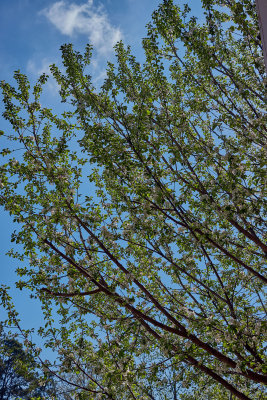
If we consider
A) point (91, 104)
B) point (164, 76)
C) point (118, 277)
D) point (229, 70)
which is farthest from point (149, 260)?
point (229, 70)

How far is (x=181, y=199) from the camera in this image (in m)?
5.39

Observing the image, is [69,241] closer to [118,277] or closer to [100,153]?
[118,277]

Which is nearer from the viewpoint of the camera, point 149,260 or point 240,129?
point 149,260

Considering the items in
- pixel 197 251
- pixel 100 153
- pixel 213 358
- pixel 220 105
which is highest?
pixel 220 105

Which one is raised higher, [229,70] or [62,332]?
[229,70]

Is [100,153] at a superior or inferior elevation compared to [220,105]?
inferior

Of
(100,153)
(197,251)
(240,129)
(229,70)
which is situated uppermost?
(229,70)

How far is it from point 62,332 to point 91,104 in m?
3.78

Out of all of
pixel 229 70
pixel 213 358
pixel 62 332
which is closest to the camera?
pixel 213 358

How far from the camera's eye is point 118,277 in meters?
6.19

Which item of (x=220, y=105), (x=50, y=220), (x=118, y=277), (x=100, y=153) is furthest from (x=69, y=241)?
(x=220, y=105)

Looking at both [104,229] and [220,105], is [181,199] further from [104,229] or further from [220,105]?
[220,105]

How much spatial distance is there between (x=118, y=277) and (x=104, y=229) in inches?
40.3

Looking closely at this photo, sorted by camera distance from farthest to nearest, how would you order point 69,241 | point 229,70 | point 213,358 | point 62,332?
point 229,70, point 62,332, point 69,241, point 213,358
